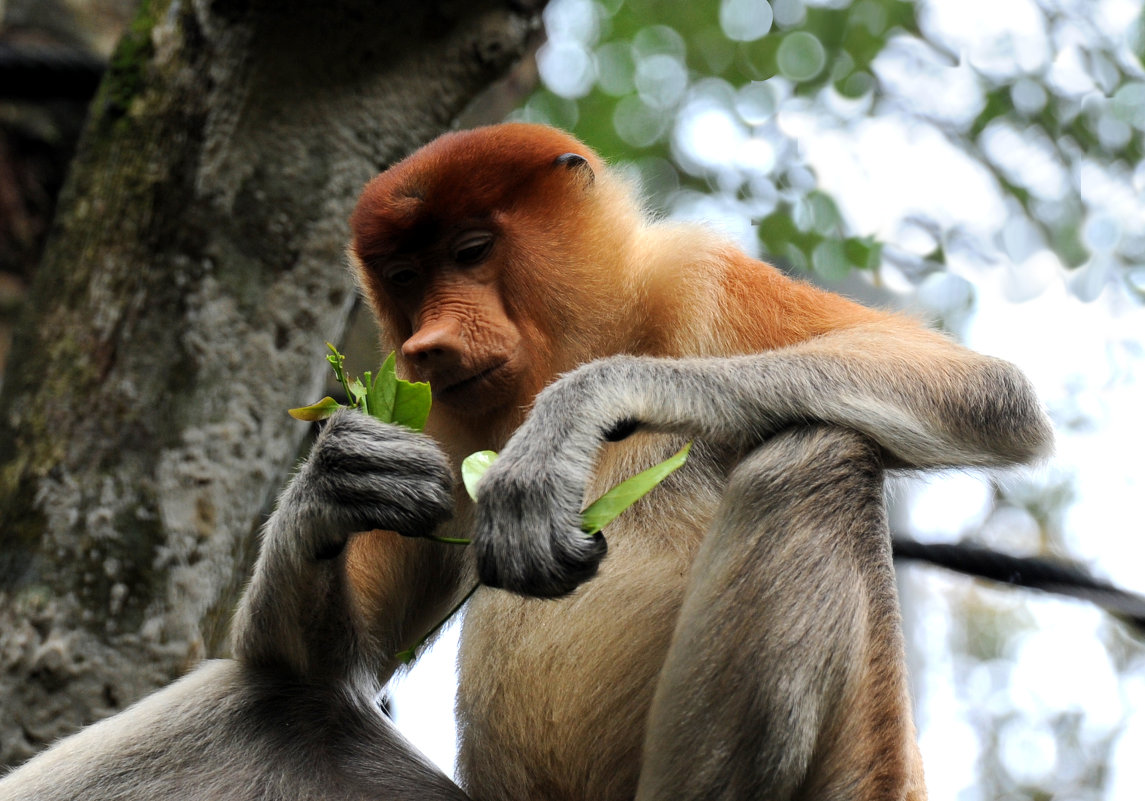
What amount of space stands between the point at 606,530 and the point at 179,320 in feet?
6.60

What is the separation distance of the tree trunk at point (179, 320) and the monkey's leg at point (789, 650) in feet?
7.08

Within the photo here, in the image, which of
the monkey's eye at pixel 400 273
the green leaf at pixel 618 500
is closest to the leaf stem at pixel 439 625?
the green leaf at pixel 618 500

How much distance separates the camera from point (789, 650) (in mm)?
2379

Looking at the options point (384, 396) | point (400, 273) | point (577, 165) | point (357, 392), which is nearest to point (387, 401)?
point (384, 396)

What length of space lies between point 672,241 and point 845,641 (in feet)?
4.66

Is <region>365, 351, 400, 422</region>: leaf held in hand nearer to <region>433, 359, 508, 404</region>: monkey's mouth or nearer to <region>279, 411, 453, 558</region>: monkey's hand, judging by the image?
<region>279, 411, 453, 558</region>: monkey's hand

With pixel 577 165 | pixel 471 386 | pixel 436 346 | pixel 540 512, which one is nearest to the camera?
pixel 540 512

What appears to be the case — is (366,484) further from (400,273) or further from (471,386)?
(400,273)

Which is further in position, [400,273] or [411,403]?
[400,273]

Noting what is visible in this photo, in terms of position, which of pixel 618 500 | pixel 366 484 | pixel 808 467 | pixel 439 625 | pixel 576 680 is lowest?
pixel 576 680

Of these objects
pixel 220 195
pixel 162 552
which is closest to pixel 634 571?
pixel 162 552

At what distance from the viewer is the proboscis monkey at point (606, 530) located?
7.93 ft

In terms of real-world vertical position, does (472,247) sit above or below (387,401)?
above

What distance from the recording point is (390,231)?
10.5ft
